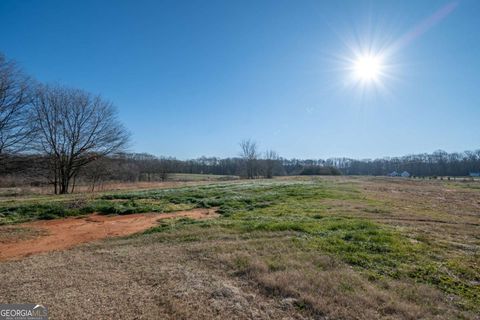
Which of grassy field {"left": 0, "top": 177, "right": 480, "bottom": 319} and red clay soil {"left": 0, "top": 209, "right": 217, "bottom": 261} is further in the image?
red clay soil {"left": 0, "top": 209, "right": 217, "bottom": 261}

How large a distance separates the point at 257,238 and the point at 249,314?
3.46 metres

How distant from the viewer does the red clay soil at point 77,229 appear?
6301mm

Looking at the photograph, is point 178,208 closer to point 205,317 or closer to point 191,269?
point 191,269

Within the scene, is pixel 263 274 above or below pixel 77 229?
above

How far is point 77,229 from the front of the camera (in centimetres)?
838

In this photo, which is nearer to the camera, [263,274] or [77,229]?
[263,274]

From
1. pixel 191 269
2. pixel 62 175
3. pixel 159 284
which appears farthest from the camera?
pixel 62 175

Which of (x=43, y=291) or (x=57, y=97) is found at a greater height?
(x=57, y=97)

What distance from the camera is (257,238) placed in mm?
6715

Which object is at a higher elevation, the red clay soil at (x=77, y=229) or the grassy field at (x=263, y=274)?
the grassy field at (x=263, y=274)

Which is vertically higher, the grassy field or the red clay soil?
the grassy field

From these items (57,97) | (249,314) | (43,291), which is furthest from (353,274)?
(57,97)

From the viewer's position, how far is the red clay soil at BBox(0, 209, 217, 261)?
Answer: 20.7 feet

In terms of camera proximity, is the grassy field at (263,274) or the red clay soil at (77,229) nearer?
the grassy field at (263,274)
